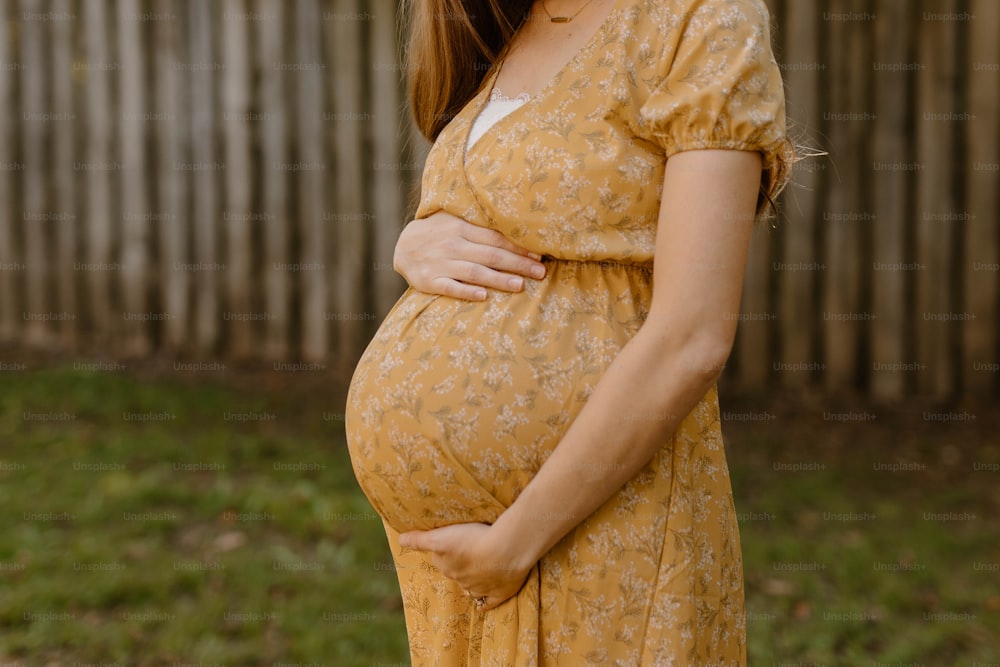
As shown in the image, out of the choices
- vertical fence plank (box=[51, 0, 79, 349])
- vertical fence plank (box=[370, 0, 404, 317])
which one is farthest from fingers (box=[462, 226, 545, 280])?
vertical fence plank (box=[51, 0, 79, 349])

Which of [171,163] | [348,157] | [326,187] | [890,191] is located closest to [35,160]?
[171,163]

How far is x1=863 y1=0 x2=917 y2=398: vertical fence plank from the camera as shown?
502cm

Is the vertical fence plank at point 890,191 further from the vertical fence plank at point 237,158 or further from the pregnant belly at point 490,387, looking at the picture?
the pregnant belly at point 490,387

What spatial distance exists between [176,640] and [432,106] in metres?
2.10

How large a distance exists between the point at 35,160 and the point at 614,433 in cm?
569

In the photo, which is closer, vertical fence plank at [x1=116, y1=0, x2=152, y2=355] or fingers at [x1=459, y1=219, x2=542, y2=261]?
fingers at [x1=459, y1=219, x2=542, y2=261]

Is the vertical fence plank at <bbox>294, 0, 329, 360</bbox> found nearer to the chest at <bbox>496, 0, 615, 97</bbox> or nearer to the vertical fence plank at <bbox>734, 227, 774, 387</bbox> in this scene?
the vertical fence plank at <bbox>734, 227, 774, 387</bbox>

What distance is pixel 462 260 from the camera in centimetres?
162

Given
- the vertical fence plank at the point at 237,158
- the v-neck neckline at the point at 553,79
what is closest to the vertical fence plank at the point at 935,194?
the vertical fence plank at the point at 237,158

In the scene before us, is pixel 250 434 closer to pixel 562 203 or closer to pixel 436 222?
pixel 436 222

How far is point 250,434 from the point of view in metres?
4.93

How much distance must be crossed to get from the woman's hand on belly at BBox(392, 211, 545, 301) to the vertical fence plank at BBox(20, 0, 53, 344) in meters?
5.03

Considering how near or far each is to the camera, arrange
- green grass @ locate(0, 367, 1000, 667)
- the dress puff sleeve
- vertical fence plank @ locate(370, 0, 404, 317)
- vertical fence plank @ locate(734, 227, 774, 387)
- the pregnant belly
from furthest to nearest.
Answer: vertical fence plank @ locate(370, 0, 404, 317) → vertical fence plank @ locate(734, 227, 774, 387) → green grass @ locate(0, 367, 1000, 667) → the pregnant belly → the dress puff sleeve

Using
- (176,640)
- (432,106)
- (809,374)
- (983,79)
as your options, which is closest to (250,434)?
(176,640)
